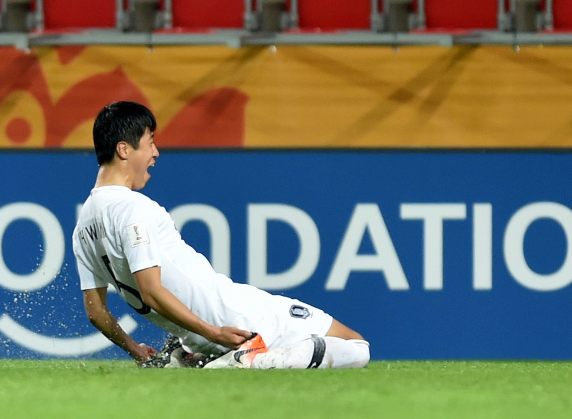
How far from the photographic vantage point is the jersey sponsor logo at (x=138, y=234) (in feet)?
10.7

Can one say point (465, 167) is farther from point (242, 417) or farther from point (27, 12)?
point (242, 417)

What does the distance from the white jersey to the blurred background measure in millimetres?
1172

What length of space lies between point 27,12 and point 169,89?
0.98 metres

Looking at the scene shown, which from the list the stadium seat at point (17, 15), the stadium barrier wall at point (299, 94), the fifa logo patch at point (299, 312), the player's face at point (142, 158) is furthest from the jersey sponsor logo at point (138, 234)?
the stadium seat at point (17, 15)

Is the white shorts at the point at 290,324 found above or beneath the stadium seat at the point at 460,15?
beneath

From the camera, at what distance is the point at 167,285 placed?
3463mm

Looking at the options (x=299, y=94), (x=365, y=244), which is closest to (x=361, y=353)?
(x=365, y=244)

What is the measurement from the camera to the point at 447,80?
4.91 m

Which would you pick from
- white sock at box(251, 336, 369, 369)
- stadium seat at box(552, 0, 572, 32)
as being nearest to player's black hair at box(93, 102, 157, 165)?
white sock at box(251, 336, 369, 369)

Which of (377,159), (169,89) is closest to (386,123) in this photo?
(377,159)

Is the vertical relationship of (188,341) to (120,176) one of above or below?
below

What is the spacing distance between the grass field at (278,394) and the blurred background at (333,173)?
149 cm

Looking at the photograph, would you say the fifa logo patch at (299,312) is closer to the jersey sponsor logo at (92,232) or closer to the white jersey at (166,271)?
the white jersey at (166,271)

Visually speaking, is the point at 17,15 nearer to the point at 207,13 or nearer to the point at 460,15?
the point at 207,13
